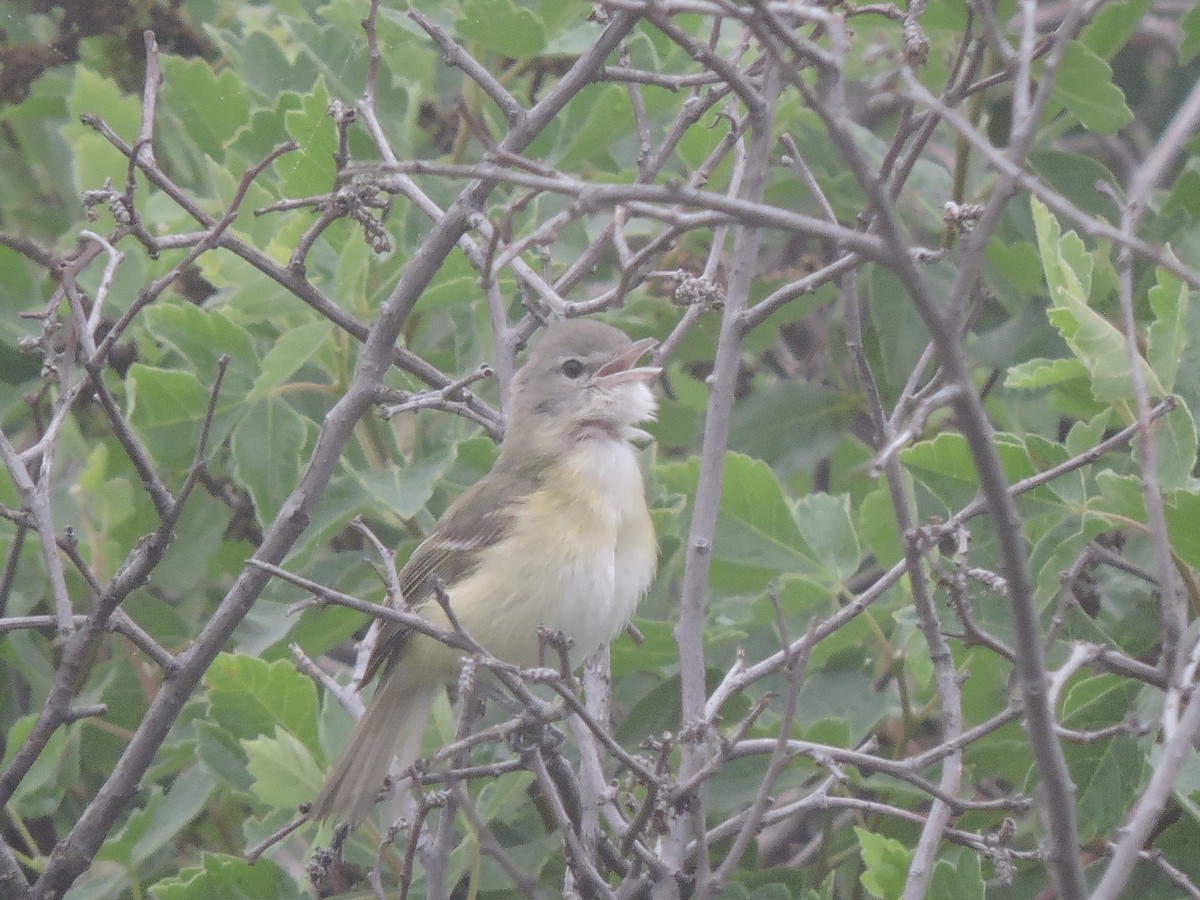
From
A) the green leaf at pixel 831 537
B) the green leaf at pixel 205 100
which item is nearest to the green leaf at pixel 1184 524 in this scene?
the green leaf at pixel 831 537

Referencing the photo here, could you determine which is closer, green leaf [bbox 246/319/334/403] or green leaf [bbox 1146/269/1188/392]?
green leaf [bbox 1146/269/1188/392]

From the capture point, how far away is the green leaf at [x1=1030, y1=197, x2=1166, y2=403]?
3113mm

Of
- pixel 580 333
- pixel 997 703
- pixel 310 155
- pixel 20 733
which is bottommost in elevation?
pixel 20 733

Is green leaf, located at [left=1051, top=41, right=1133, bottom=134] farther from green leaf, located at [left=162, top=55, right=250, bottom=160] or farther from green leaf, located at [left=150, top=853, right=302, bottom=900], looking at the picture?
green leaf, located at [left=150, top=853, right=302, bottom=900]

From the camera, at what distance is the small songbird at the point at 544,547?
148 inches

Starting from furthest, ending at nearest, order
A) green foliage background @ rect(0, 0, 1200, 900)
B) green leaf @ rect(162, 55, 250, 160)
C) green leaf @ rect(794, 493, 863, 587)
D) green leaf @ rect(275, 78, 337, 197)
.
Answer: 1. green leaf @ rect(162, 55, 250, 160)
2. green leaf @ rect(275, 78, 337, 197)
3. green leaf @ rect(794, 493, 863, 587)
4. green foliage background @ rect(0, 0, 1200, 900)

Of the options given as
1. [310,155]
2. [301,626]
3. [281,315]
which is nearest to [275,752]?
[301,626]

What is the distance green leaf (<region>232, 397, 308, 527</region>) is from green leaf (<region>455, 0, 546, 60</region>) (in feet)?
3.49

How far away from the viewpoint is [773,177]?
14.2 ft

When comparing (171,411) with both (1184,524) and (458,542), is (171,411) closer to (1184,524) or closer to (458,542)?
(458,542)

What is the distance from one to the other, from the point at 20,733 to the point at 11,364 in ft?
3.87

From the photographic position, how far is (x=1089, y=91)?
149 inches

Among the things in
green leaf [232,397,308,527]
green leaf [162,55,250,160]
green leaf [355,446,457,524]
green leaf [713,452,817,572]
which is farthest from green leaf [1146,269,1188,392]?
green leaf [162,55,250,160]

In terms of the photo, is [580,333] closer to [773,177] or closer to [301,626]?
[773,177]
